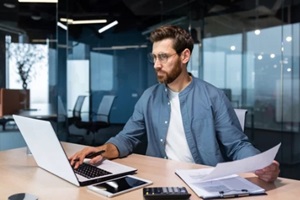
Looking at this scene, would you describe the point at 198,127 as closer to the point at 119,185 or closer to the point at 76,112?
the point at 119,185

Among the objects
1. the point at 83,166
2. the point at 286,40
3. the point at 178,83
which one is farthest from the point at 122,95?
the point at 83,166

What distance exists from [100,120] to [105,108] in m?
0.22

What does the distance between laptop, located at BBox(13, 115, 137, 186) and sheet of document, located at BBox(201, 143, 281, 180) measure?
1.30 ft

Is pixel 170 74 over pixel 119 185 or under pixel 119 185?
over

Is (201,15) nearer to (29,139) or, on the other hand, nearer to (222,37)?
(222,37)

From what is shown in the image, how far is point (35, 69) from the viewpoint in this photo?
4695mm

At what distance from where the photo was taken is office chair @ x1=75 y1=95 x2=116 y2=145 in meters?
5.39

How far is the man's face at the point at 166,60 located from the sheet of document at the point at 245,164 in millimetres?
697

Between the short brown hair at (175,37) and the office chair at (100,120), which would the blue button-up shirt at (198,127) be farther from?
the office chair at (100,120)

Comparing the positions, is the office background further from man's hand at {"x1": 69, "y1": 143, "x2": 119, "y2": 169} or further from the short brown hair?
man's hand at {"x1": 69, "y1": 143, "x2": 119, "y2": 169}

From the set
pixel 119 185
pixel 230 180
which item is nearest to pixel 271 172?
pixel 230 180

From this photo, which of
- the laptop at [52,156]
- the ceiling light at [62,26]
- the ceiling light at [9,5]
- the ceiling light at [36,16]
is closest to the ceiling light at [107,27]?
the ceiling light at [62,26]

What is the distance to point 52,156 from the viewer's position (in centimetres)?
116

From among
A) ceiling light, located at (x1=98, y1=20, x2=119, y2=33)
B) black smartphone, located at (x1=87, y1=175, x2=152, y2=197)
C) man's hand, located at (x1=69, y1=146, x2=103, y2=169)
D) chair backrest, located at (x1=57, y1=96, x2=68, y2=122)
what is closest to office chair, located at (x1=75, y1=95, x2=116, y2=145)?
chair backrest, located at (x1=57, y1=96, x2=68, y2=122)
